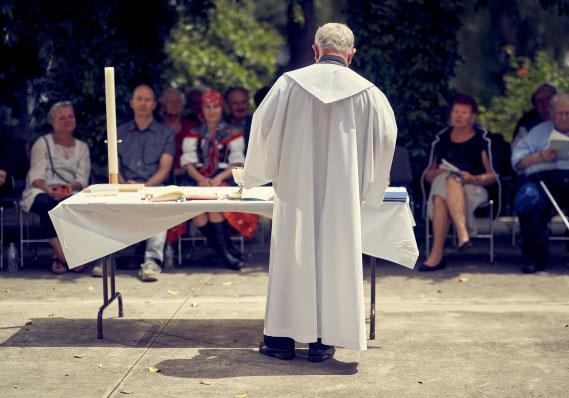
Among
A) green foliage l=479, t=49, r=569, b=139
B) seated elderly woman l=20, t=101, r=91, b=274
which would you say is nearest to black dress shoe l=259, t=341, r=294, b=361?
seated elderly woman l=20, t=101, r=91, b=274

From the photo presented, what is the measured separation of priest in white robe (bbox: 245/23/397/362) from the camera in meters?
6.18

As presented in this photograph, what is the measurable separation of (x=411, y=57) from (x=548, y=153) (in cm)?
161

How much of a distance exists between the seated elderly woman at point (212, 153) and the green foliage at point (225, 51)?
713cm

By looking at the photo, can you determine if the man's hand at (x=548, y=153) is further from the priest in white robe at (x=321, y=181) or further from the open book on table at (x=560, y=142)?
the priest in white robe at (x=321, y=181)

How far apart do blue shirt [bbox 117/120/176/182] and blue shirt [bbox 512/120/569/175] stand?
9.39ft

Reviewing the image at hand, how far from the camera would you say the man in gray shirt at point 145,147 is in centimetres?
941

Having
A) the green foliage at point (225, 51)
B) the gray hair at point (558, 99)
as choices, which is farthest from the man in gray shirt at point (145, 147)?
the green foliage at point (225, 51)

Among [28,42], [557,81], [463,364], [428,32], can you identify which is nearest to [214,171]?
[428,32]

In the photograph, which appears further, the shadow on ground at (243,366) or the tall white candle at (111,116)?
the tall white candle at (111,116)

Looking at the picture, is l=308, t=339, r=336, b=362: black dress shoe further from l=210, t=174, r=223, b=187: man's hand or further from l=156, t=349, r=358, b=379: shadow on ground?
l=210, t=174, r=223, b=187: man's hand

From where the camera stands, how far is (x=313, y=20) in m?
12.9

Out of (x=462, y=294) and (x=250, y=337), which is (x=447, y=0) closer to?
(x=462, y=294)

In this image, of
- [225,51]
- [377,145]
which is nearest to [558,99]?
[377,145]

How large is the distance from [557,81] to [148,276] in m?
6.99
